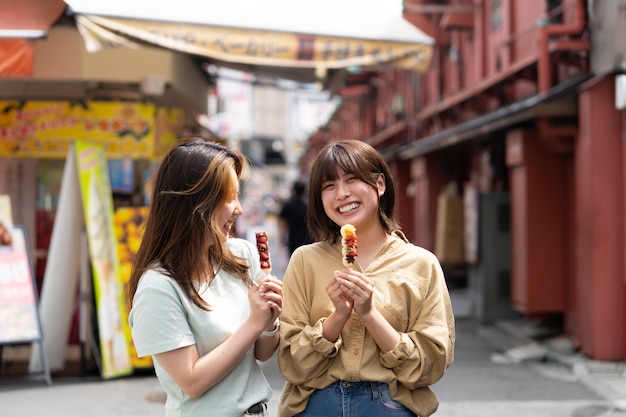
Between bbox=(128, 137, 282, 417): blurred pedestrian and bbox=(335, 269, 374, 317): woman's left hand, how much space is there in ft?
0.69

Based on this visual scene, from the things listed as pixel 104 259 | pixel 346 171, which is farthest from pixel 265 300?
pixel 104 259

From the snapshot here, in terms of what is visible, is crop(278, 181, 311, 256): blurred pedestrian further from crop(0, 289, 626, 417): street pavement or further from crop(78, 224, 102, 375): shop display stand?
crop(78, 224, 102, 375): shop display stand

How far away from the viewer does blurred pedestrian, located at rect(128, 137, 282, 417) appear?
8.59 ft

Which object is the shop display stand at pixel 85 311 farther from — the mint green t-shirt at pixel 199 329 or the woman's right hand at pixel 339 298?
the woman's right hand at pixel 339 298

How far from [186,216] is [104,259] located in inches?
239

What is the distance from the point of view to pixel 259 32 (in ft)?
25.6

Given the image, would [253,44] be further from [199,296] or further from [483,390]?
[199,296]

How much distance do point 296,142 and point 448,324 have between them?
65.1 metres

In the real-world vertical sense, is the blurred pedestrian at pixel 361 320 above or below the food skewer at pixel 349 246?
below

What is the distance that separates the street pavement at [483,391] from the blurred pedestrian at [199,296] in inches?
180

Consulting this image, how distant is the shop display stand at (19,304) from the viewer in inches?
318

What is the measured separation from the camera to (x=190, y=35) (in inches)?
298

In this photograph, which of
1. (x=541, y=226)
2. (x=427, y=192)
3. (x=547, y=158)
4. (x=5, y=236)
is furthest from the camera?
(x=427, y=192)

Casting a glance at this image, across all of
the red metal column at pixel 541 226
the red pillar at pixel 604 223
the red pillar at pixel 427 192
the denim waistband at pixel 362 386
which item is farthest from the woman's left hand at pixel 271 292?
the red pillar at pixel 427 192
